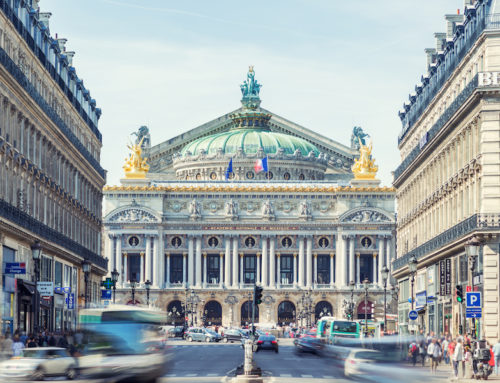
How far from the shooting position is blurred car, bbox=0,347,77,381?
160ft

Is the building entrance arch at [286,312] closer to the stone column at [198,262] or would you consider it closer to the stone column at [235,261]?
the stone column at [235,261]

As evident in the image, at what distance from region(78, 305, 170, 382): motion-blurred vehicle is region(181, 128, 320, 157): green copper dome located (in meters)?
145

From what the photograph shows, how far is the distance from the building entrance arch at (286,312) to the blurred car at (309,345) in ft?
268

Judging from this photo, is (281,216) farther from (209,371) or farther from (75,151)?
(209,371)

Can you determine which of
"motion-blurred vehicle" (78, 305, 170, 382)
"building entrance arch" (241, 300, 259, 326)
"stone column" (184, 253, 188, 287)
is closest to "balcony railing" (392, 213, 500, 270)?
"motion-blurred vehicle" (78, 305, 170, 382)

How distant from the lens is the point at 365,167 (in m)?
180

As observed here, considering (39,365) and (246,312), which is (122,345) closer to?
(39,365)

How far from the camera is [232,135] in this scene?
634ft

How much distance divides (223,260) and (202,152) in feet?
66.6

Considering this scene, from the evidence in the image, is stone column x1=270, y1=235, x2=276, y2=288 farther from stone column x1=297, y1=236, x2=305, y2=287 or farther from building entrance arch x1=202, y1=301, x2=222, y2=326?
building entrance arch x1=202, y1=301, x2=222, y2=326

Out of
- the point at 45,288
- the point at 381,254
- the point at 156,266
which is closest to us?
the point at 45,288

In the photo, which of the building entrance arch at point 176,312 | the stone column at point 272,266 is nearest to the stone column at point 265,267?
the stone column at point 272,266

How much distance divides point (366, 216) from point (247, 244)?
17.8 metres

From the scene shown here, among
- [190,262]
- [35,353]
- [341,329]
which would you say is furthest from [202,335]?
[35,353]
